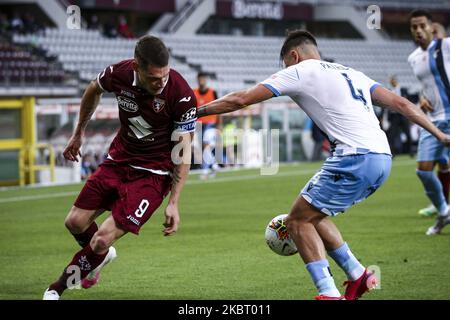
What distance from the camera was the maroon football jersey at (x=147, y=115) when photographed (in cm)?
755

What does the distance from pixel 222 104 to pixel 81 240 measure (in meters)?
1.93

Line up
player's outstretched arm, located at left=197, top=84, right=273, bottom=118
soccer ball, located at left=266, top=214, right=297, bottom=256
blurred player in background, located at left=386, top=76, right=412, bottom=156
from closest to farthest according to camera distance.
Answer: player's outstretched arm, located at left=197, top=84, right=273, bottom=118, soccer ball, located at left=266, top=214, right=297, bottom=256, blurred player in background, located at left=386, top=76, right=412, bottom=156

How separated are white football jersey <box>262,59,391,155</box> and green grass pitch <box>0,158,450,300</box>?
1445 millimetres

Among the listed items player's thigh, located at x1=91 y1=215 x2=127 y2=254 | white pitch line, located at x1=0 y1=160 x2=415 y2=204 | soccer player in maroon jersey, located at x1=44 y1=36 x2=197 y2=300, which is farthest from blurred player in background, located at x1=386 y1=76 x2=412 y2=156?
player's thigh, located at x1=91 y1=215 x2=127 y2=254

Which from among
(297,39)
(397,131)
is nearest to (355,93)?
(297,39)

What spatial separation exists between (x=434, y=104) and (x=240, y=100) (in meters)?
5.69

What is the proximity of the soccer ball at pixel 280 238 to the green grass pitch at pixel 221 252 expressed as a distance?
452 millimetres

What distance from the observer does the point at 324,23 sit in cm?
5131

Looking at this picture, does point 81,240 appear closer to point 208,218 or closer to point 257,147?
point 208,218

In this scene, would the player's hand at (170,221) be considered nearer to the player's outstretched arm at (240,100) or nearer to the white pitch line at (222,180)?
the player's outstretched arm at (240,100)

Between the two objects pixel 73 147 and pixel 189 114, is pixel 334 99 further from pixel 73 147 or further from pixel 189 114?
pixel 73 147

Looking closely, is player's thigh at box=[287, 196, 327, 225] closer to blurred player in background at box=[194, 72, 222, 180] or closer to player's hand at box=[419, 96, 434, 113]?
Result: player's hand at box=[419, 96, 434, 113]

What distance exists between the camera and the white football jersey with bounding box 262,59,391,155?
7109 mm
